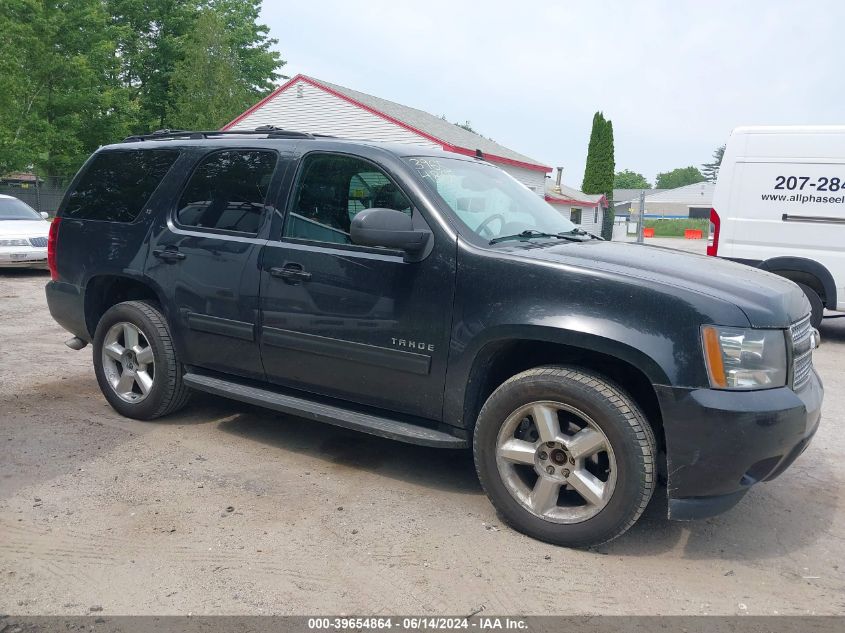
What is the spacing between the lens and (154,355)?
4684 mm

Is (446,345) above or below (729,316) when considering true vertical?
below

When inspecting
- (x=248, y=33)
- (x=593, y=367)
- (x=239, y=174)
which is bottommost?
(x=593, y=367)

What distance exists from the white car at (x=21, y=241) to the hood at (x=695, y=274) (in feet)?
37.9

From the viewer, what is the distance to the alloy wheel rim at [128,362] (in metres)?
4.80

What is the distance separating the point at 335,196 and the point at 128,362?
1989mm

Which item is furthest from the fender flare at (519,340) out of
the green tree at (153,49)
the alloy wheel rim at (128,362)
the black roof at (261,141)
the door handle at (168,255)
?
the green tree at (153,49)

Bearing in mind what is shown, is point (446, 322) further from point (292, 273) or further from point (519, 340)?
point (292, 273)

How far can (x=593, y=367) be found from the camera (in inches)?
137

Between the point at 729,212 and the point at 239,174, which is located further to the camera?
the point at 729,212

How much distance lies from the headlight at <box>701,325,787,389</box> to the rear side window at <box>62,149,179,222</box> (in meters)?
3.62

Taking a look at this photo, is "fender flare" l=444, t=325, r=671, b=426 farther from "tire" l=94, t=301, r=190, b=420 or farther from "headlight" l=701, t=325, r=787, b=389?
"tire" l=94, t=301, r=190, b=420

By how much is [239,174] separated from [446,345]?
188 cm

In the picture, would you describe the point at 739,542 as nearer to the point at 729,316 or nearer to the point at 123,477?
the point at 729,316

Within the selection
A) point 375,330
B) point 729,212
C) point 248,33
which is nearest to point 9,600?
point 375,330
